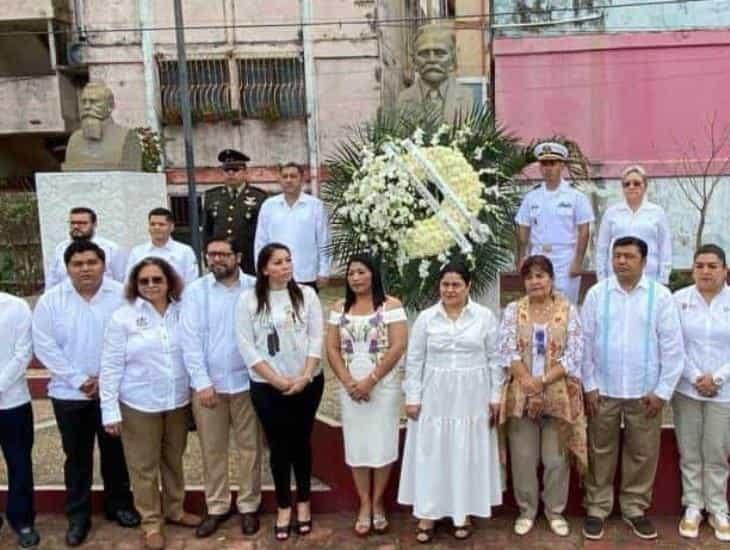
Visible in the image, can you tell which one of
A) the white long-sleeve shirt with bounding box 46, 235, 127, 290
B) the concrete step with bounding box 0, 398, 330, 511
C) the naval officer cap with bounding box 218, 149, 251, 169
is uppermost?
the naval officer cap with bounding box 218, 149, 251, 169

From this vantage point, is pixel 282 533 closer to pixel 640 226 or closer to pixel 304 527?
pixel 304 527

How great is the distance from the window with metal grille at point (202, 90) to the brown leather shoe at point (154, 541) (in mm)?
9896

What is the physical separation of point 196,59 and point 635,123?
23.6 feet

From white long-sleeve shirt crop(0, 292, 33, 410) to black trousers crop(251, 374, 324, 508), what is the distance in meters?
1.12

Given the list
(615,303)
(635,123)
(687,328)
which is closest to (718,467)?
(687,328)

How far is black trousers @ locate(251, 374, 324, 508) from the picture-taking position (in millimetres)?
3619

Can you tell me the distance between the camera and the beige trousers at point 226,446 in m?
3.73

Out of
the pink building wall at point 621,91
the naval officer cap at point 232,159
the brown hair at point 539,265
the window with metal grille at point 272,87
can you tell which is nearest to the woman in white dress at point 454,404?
the brown hair at point 539,265

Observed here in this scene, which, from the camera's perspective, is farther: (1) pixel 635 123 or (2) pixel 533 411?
(1) pixel 635 123

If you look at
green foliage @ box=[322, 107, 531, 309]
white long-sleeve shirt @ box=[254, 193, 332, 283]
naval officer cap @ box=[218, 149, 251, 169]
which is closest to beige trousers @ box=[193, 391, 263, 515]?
green foliage @ box=[322, 107, 531, 309]

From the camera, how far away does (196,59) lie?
41.8ft

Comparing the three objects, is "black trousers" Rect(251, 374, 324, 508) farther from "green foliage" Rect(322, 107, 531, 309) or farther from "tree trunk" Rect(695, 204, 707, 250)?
"tree trunk" Rect(695, 204, 707, 250)

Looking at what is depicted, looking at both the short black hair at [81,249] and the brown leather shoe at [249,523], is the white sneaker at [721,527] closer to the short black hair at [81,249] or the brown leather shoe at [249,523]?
the brown leather shoe at [249,523]

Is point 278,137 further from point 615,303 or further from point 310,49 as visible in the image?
point 615,303
